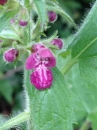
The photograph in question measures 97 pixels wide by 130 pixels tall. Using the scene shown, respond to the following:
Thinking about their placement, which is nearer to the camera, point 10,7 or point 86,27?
point 10,7

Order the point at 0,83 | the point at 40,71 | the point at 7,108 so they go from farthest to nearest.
Result: 1. the point at 7,108
2. the point at 0,83
3. the point at 40,71

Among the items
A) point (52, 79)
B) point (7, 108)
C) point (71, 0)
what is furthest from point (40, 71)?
point (71, 0)

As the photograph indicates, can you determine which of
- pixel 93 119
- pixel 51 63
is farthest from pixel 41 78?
pixel 93 119

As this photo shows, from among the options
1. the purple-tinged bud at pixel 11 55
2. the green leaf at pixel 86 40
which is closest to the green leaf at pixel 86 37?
the green leaf at pixel 86 40

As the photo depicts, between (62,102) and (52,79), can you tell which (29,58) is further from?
(62,102)

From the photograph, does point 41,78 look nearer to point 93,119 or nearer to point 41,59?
point 41,59

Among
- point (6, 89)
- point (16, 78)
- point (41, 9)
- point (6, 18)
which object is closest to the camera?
point (41, 9)

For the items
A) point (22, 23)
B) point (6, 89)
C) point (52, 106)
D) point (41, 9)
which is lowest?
point (6, 89)
